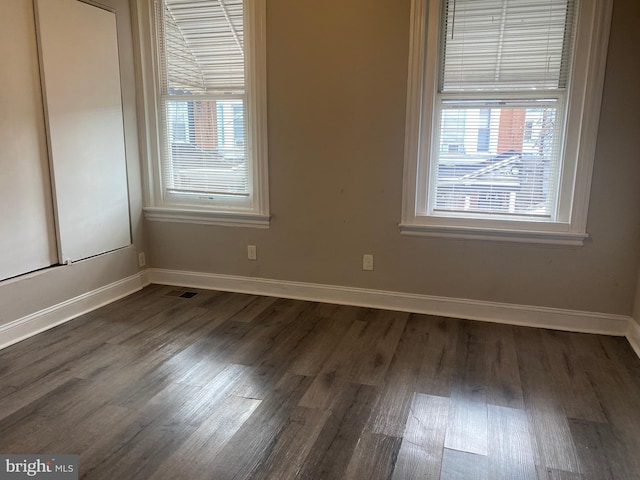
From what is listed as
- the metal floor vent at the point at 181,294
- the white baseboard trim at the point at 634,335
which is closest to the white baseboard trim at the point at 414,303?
the white baseboard trim at the point at 634,335

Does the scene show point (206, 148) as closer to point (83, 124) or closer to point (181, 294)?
point (83, 124)

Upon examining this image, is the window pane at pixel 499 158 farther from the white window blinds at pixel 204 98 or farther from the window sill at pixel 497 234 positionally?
the white window blinds at pixel 204 98

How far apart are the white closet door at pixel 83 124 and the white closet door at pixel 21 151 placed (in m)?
0.07

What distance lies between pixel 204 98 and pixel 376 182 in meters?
1.54

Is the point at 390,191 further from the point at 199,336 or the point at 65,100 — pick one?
the point at 65,100

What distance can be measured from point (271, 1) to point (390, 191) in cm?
162

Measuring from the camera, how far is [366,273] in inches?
141

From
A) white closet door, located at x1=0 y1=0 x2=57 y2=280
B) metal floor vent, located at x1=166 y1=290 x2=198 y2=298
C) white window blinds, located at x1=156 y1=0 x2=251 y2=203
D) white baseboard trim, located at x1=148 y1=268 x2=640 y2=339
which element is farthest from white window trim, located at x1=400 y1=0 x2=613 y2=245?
white closet door, located at x1=0 y1=0 x2=57 y2=280

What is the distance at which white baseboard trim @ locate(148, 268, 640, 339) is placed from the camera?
3158mm

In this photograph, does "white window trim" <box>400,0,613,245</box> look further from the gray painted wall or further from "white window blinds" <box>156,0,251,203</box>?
"white window blinds" <box>156,0,251,203</box>

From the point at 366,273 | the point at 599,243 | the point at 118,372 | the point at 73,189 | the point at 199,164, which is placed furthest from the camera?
the point at 199,164

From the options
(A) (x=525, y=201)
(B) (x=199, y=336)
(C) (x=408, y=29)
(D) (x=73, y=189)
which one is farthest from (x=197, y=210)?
(A) (x=525, y=201)

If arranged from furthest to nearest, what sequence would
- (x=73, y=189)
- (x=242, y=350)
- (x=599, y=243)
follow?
(x=73, y=189) → (x=599, y=243) → (x=242, y=350)

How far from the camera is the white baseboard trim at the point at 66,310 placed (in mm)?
2914
